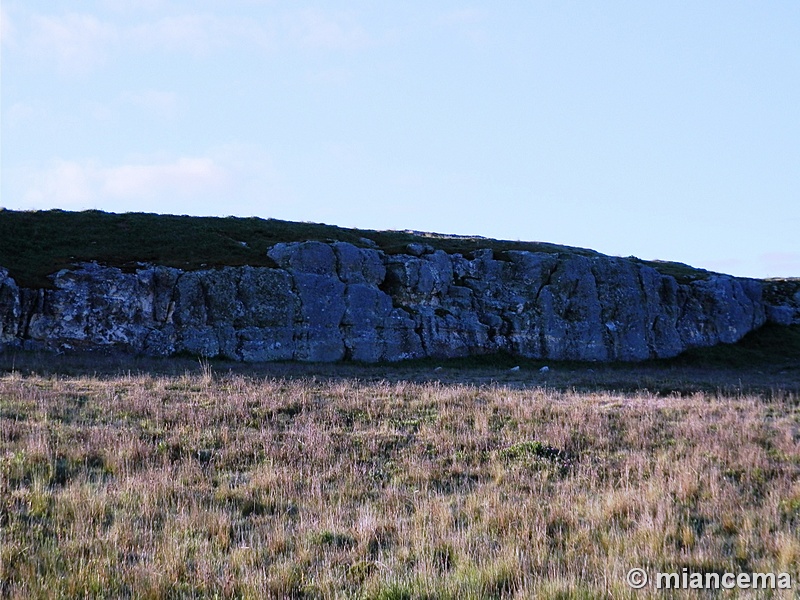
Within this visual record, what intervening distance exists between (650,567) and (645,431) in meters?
8.26

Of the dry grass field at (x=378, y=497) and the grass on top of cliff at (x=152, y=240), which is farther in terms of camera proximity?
the grass on top of cliff at (x=152, y=240)

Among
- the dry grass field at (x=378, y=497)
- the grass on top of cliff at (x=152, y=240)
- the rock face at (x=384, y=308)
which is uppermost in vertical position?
the grass on top of cliff at (x=152, y=240)

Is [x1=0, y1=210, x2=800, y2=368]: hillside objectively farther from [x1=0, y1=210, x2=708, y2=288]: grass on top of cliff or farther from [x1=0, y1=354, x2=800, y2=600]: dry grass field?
[x1=0, y1=354, x2=800, y2=600]: dry grass field

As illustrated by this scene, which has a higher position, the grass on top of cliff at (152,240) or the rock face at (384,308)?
the grass on top of cliff at (152,240)

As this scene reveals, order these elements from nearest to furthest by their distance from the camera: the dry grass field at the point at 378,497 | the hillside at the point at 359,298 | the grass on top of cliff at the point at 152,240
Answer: the dry grass field at the point at 378,497 → the hillside at the point at 359,298 → the grass on top of cliff at the point at 152,240

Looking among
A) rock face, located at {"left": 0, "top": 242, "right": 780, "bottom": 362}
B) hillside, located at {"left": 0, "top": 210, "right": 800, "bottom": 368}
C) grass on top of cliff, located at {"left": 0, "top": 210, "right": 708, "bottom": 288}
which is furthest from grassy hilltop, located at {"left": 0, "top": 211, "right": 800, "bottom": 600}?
grass on top of cliff, located at {"left": 0, "top": 210, "right": 708, "bottom": 288}

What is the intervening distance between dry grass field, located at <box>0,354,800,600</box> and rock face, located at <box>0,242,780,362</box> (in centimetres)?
1582

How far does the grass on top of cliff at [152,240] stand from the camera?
3744 cm

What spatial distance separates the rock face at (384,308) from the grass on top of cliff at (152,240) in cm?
179

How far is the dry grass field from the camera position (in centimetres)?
714

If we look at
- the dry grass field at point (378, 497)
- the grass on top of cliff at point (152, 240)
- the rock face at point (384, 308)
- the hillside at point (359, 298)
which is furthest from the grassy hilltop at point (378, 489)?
the grass on top of cliff at point (152, 240)

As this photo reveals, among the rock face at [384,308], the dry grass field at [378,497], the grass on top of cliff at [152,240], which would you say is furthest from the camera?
the grass on top of cliff at [152,240]

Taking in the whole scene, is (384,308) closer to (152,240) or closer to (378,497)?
(152,240)

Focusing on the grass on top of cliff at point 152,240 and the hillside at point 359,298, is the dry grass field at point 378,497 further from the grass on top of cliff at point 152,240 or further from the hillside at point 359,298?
the grass on top of cliff at point 152,240
